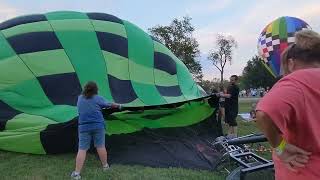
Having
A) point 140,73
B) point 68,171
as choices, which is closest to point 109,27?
point 140,73

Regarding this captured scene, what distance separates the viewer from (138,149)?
22.2 ft

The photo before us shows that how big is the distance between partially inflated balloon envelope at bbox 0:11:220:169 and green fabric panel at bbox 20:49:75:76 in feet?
0.05

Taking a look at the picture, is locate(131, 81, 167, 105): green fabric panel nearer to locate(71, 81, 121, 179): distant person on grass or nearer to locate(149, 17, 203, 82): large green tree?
locate(71, 81, 121, 179): distant person on grass

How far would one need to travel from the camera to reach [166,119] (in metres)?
7.78

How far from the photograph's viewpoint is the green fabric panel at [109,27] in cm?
922

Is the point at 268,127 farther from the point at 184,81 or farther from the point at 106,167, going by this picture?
the point at 184,81

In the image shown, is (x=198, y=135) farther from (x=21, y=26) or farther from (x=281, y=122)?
(x=281, y=122)

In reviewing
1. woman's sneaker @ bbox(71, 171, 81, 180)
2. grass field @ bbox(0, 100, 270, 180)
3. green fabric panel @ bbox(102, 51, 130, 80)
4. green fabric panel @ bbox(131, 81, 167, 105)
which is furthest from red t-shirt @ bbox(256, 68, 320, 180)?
green fabric panel @ bbox(102, 51, 130, 80)

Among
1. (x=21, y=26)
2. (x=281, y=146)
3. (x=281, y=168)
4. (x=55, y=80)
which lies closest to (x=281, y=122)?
(x=281, y=146)

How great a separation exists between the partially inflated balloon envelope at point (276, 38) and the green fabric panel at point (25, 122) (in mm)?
6442

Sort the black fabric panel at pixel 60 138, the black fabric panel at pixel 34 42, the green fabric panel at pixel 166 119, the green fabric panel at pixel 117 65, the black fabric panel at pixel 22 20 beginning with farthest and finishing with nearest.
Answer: the black fabric panel at pixel 22 20
the green fabric panel at pixel 117 65
the black fabric panel at pixel 34 42
the green fabric panel at pixel 166 119
the black fabric panel at pixel 60 138

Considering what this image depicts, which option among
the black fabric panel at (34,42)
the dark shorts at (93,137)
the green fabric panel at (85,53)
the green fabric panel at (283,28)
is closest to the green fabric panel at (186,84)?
the green fabric panel at (85,53)

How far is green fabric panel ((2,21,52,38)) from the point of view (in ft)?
28.7

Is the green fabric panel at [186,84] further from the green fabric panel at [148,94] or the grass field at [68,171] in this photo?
the grass field at [68,171]
